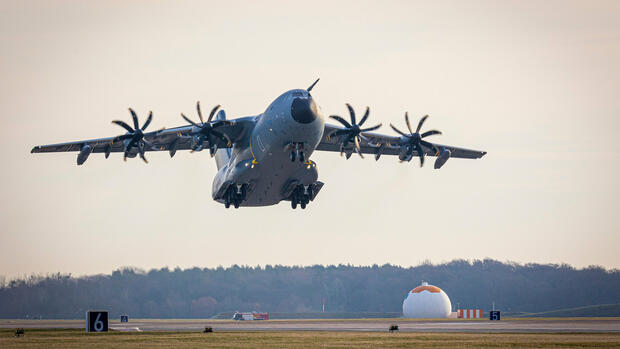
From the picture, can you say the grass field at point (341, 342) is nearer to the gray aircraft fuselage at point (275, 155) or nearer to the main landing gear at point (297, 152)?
the main landing gear at point (297, 152)

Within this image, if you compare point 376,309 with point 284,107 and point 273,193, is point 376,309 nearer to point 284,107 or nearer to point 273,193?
point 273,193

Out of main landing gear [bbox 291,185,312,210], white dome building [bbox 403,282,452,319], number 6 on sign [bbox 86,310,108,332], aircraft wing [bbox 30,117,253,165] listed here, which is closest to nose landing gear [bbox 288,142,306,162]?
aircraft wing [bbox 30,117,253,165]

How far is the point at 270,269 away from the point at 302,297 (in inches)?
277

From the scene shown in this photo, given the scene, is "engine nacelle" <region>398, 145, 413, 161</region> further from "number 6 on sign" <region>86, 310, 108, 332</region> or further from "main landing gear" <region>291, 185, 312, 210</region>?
"number 6 on sign" <region>86, 310, 108, 332</region>

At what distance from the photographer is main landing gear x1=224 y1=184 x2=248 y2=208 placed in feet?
144

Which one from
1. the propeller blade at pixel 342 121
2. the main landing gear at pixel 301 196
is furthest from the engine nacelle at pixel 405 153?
the main landing gear at pixel 301 196

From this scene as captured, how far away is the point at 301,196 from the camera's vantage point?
148 ft

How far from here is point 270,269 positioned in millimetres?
119250

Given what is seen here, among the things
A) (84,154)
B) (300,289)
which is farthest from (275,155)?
(300,289)

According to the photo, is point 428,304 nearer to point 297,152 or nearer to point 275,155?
point 275,155

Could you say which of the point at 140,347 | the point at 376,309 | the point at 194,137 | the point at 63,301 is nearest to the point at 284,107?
the point at 194,137

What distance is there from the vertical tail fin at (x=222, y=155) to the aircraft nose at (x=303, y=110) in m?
8.14

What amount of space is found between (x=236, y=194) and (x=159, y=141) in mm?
5618

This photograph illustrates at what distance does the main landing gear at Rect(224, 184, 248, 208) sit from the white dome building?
42589mm
